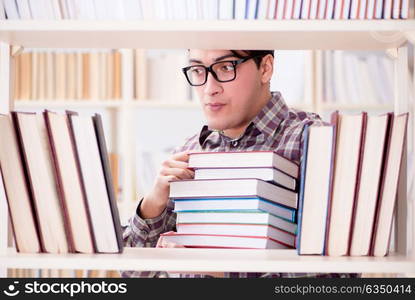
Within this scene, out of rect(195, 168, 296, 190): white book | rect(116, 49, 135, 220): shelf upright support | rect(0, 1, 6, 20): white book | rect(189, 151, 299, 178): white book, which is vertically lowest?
rect(116, 49, 135, 220): shelf upright support

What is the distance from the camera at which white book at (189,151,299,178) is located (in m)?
1.08

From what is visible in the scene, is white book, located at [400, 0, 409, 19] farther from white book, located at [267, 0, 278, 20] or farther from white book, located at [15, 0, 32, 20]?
white book, located at [15, 0, 32, 20]

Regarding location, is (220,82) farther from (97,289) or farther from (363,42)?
(97,289)

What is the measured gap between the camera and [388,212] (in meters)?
1.01

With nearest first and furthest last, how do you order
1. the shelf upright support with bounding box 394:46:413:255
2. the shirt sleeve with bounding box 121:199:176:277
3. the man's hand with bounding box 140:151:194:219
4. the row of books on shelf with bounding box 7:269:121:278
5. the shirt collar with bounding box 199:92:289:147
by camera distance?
the shelf upright support with bounding box 394:46:413:255
the man's hand with bounding box 140:151:194:219
the shirt sleeve with bounding box 121:199:176:277
the shirt collar with bounding box 199:92:289:147
the row of books on shelf with bounding box 7:269:121:278

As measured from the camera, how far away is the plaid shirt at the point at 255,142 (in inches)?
53.8

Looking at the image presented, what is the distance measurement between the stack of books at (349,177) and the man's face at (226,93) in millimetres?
581

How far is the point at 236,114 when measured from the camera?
160 cm

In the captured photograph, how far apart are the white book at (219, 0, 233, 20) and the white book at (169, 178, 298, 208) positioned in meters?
0.30

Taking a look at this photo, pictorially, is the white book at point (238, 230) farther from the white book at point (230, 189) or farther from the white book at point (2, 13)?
the white book at point (2, 13)

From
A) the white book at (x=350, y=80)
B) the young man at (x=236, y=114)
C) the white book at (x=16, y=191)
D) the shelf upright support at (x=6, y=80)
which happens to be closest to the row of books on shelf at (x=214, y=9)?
the shelf upright support at (x=6, y=80)

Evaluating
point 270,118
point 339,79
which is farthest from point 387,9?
point 339,79

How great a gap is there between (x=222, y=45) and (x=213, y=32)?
124 millimetres

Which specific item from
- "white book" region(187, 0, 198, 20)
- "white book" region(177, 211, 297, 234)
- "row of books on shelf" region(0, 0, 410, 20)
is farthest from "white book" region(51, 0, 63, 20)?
"white book" region(177, 211, 297, 234)
